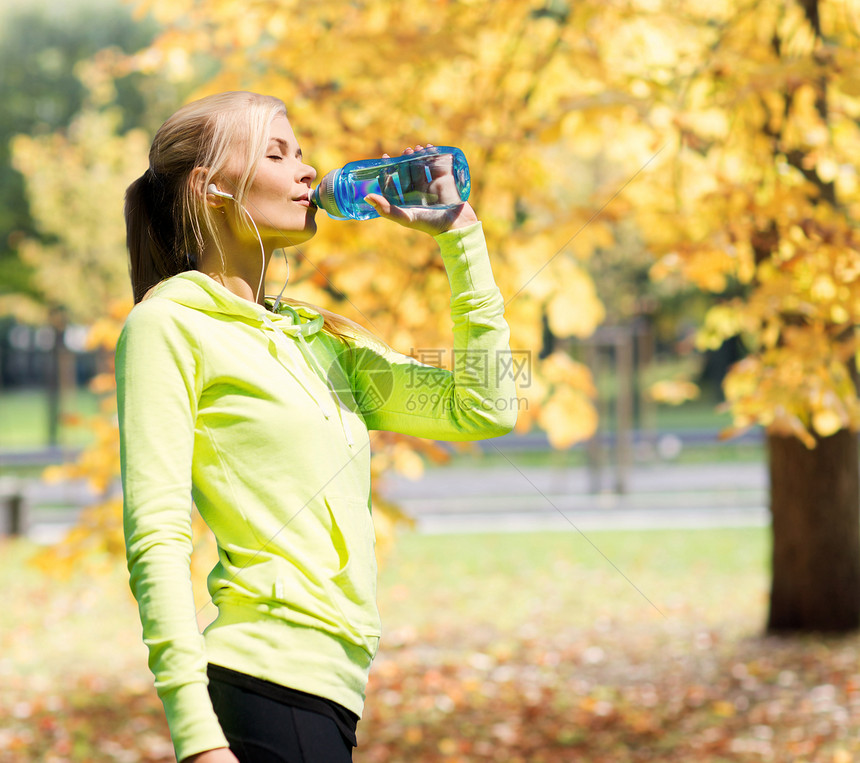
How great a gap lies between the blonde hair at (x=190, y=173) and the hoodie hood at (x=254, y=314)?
0.35 feet

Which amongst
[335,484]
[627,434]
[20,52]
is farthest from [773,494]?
[20,52]

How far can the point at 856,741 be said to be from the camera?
13.7 feet

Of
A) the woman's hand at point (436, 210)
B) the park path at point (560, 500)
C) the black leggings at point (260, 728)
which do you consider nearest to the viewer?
the black leggings at point (260, 728)

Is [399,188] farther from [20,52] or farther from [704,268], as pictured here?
[20,52]

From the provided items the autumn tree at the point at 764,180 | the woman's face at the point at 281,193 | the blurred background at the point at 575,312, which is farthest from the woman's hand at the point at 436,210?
the autumn tree at the point at 764,180

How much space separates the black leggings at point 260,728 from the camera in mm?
1336

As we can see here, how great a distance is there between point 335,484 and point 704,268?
2.63 m

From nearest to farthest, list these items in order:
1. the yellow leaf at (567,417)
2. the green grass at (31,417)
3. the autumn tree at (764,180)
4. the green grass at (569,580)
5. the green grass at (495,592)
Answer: the autumn tree at (764,180)
the yellow leaf at (567,417)
the green grass at (495,592)
the green grass at (569,580)
the green grass at (31,417)

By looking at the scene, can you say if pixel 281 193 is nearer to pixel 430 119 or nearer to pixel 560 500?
pixel 430 119

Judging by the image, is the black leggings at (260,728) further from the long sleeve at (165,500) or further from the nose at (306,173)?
the nose at (306,173)

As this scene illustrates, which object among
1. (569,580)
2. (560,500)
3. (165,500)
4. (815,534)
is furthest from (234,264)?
(560,500)

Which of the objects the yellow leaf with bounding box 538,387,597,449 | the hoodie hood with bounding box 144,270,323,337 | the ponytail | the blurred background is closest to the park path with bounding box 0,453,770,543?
the blurred background

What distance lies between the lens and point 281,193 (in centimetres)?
151

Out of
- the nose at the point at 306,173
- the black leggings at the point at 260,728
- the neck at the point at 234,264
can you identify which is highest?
the nose at the point at 306,173
